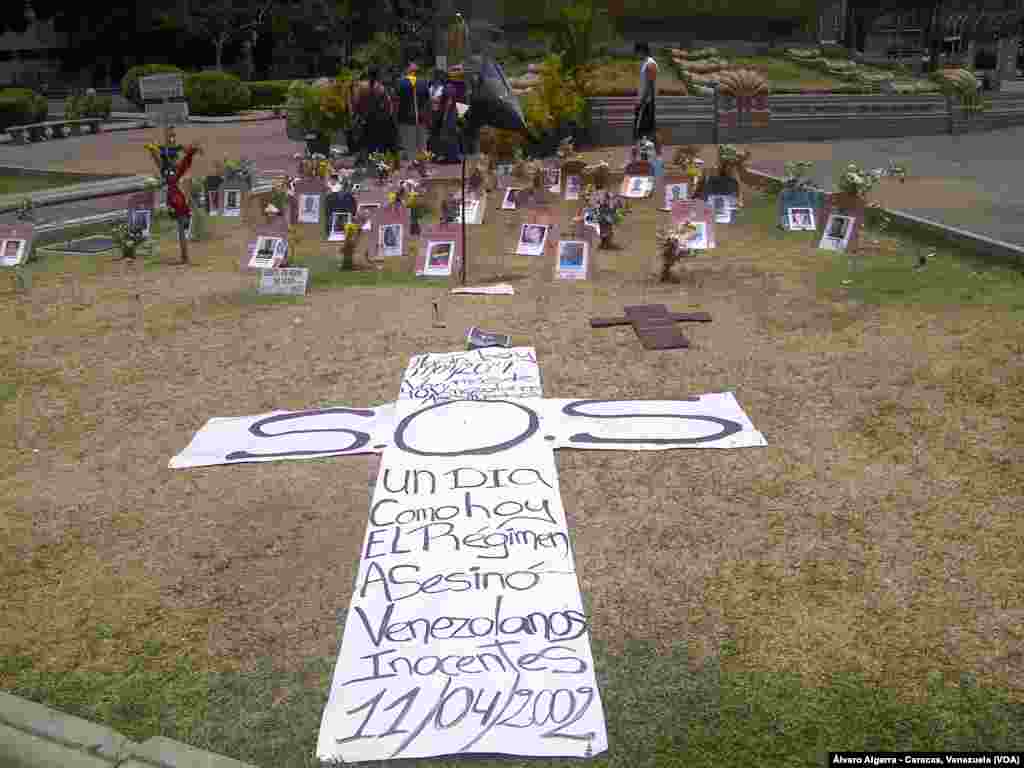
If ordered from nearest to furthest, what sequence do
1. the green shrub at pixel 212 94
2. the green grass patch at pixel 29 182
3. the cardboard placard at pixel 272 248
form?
the cardboard placard at pixel 272 248
the green grass patch at pixel 29 182
the green shrub at pixel 212 94

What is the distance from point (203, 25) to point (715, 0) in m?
27.7

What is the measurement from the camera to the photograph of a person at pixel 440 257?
1084cm

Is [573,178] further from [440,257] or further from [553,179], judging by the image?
[440,257]

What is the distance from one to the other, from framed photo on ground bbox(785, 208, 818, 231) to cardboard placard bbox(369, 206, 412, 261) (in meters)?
5.14

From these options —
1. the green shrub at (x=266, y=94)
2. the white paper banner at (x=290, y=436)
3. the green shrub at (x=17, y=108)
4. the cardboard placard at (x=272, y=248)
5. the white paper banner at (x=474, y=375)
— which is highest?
the green shrub at (x=266, y=94)

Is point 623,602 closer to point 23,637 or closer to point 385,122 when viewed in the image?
point 23,637

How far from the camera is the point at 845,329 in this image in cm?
843

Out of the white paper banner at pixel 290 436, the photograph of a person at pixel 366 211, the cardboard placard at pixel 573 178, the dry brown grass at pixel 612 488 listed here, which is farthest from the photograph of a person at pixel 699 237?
the white paper banner at pixel 290 436

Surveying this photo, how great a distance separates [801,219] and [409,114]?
11.3 metres

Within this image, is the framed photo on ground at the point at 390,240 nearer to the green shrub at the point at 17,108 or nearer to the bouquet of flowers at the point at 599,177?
the bouquet of flowers at the point at 599,177

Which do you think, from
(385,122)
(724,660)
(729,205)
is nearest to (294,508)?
(724,660)

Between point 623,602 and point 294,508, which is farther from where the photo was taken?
point 294,508

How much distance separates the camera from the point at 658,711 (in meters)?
3.74

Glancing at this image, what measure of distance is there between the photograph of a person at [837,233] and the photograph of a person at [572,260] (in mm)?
3104
